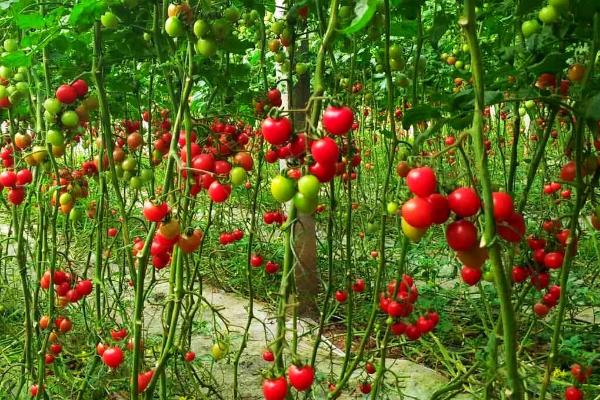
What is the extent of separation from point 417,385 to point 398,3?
1503 millimetres

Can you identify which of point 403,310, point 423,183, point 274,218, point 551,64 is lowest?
point 274,218

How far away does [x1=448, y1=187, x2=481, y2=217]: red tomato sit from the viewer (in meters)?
0.67

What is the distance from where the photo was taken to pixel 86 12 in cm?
118

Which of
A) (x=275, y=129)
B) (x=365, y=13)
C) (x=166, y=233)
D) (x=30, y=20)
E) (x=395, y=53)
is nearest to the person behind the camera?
(x=365, y=13)

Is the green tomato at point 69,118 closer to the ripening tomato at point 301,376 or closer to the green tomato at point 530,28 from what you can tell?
the ripening tomato at point 301,376

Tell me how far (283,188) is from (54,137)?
80 cm

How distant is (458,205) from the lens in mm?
682

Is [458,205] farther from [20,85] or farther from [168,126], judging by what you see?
[20,85]

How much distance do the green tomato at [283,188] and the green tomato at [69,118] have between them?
74 cm

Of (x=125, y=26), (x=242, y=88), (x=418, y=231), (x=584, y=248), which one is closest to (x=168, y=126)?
(x=242, y=88)

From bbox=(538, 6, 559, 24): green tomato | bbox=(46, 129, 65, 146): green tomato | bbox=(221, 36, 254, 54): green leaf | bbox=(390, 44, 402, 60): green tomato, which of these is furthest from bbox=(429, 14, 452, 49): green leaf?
bbox=(46, 129, 65, 146): green tomato

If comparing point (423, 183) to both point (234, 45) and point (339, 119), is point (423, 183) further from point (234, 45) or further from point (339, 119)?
A: point (234, 45)

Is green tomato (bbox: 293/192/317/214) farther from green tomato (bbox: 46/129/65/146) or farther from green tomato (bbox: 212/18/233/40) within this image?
green tomato (bbox: 46/129/65/146)

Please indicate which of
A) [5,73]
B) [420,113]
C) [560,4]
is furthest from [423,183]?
[5,73]
